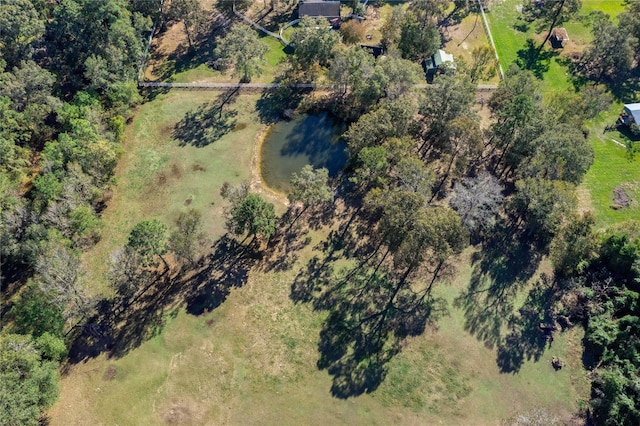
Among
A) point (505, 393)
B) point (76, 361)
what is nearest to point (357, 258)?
point (505, 393)

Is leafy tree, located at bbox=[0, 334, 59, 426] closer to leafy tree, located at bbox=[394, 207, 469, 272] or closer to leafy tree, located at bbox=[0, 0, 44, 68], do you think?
leafy tree, located at bbox=[394, 207, 469, 272]

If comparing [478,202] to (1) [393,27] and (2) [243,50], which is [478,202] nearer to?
(1) [393,27]

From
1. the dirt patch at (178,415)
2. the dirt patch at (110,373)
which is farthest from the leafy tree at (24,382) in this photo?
the dirt patch at (178,415)

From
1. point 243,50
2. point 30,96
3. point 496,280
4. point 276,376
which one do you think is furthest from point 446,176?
point 30,96

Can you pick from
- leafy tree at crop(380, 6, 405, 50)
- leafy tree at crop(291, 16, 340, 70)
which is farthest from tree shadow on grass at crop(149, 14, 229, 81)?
leafy tree at crop(380, 6, 405, 50)

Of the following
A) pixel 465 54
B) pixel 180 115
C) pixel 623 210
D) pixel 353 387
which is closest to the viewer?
pixel 353 387

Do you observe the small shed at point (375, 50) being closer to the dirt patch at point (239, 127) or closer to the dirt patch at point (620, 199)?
the dirt patch at point (239, 127)

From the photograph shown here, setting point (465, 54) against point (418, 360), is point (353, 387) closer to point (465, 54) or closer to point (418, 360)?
point (418, 360)
